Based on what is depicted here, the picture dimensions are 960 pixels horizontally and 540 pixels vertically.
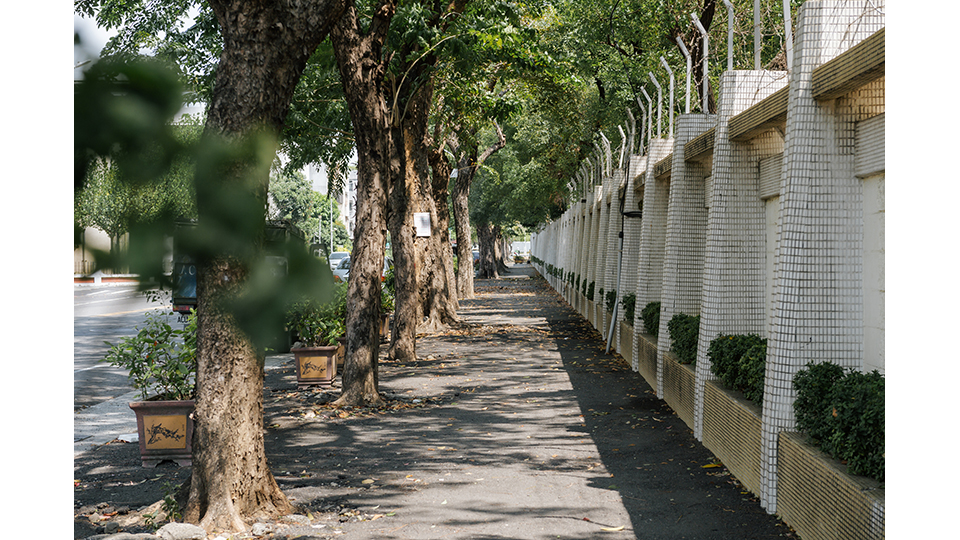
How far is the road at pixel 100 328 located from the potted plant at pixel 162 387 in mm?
338

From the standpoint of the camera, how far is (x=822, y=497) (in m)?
4.50

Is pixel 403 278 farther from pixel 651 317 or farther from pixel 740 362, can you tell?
pixel 740 362

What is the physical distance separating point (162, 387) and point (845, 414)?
19.0 feet

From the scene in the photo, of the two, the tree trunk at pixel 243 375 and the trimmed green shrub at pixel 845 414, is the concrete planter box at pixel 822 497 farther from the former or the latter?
the tree trunk at pixel 243 375

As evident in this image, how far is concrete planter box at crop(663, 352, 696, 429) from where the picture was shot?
28.1ft

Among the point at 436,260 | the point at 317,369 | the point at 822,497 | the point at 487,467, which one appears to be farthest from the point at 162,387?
the point at 436,260

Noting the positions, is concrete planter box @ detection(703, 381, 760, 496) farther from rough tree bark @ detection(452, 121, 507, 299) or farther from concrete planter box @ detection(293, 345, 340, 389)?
rough tree bark @ detection(452, 121, 507, 299)

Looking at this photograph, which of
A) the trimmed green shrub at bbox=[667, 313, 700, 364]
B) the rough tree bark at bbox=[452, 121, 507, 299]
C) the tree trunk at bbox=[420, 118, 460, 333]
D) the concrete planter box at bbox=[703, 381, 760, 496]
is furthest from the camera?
the rough tree bark at bbox=[452, 121, 507, 299]

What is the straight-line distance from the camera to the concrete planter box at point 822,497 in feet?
12.7

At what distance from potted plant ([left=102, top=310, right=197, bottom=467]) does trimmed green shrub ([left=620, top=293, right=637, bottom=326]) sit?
8.94m

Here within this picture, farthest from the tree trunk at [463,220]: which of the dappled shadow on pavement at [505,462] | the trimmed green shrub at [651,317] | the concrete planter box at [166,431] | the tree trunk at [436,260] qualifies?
the concrete planter box at [166,431]

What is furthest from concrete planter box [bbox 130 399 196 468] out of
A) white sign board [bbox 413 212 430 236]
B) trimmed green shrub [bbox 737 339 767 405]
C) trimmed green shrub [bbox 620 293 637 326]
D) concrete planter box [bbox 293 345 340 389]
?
white sign board [bbox 413 212 430 236]

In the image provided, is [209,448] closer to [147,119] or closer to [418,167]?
[147,119]

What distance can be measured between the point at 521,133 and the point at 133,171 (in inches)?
1387
